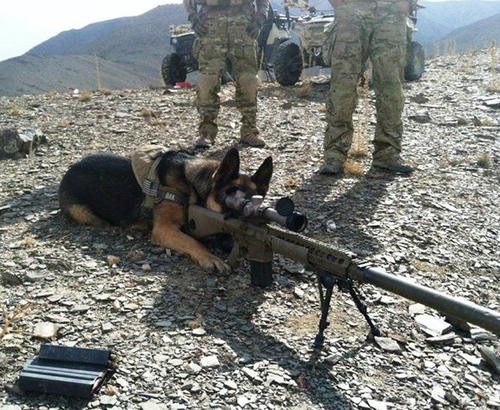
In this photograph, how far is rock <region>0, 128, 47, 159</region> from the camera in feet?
23.1

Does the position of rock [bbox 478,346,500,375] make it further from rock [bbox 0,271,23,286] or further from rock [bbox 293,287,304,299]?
rock [bbox 0,271,23,286]

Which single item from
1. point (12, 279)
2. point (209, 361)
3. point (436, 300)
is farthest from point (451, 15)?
point (209, 361)

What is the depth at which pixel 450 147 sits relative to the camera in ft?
24.3

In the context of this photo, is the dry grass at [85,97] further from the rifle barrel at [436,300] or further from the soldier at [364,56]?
the rifle barrel at [436,300]

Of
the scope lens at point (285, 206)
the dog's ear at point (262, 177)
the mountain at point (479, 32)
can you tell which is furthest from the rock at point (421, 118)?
the mountain at point (479, 32)

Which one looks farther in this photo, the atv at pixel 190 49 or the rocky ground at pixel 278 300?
the atv at pixel 190 49

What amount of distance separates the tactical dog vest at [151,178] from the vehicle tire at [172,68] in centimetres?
958

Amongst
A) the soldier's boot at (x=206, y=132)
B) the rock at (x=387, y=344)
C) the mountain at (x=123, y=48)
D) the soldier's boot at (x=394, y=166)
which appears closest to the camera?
the rock at (x=387, y=344)

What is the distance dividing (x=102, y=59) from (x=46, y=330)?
48542 mm

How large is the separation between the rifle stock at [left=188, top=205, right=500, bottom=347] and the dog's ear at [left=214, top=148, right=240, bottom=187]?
26cm

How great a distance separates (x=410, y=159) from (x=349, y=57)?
73.9 inches

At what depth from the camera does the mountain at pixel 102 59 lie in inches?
1350

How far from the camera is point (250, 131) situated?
719 cm

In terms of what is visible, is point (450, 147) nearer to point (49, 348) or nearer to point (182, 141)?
point (182, 141)
